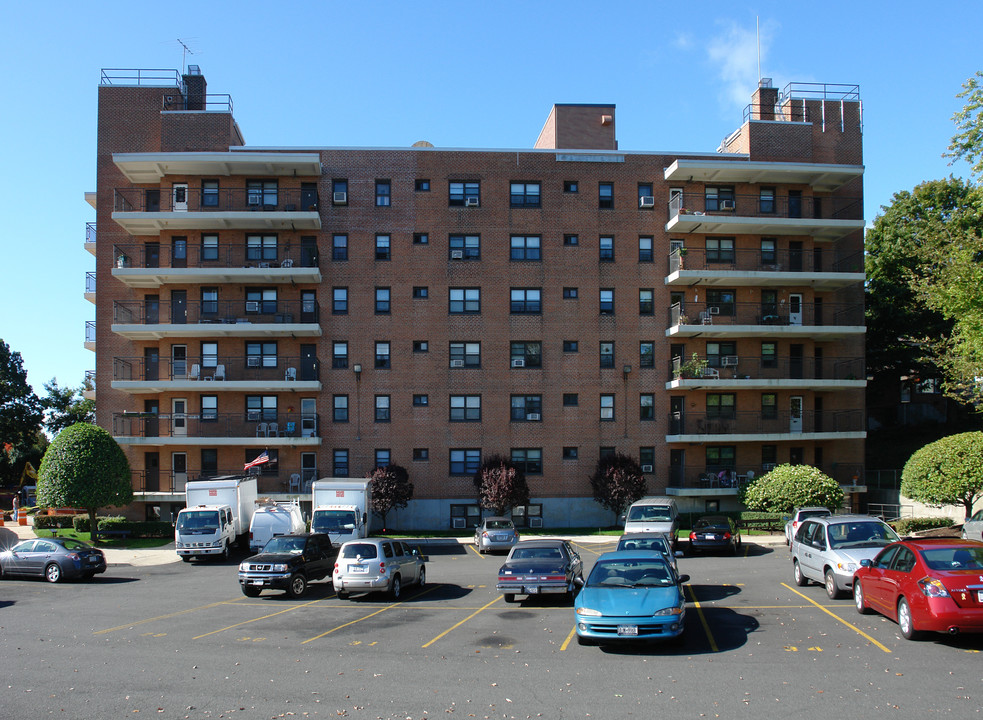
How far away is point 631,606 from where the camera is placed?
13188mm

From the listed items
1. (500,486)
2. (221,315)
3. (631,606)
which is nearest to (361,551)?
(631,606)

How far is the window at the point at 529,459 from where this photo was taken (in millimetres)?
42859

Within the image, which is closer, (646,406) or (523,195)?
(646,406)

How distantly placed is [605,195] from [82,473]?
1189 inches

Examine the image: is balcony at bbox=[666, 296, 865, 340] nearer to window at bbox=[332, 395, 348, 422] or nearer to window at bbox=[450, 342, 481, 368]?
window at bbox=[450, 342, 481, 368]

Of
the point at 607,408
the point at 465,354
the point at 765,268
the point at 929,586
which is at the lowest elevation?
the point at 929,586

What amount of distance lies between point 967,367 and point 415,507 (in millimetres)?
26594

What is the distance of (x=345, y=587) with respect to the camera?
810 inches

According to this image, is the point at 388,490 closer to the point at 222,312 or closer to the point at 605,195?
the point at 222,312

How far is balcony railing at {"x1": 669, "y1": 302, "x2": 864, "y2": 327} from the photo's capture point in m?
43.6

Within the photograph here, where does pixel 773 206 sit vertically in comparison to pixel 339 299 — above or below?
above

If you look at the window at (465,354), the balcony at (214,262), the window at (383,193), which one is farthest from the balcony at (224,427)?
the window at (383,193)

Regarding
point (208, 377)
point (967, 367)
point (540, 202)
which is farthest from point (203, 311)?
point (967, 367)

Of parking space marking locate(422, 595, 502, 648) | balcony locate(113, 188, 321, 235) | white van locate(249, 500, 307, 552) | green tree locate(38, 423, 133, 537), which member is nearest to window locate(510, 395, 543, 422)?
balcony locate(113, 188, 321, 235)
